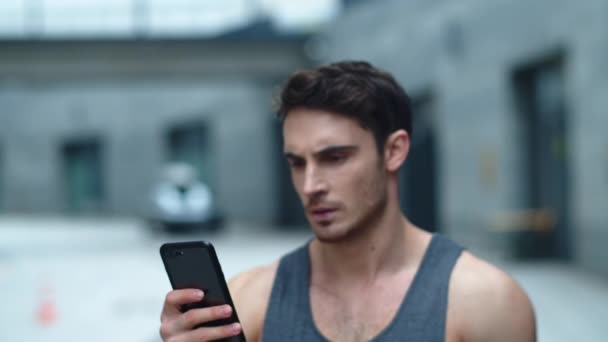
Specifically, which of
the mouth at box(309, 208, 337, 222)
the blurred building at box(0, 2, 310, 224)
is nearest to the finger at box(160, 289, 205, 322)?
the mouth at box(309, 208, 337, 222)

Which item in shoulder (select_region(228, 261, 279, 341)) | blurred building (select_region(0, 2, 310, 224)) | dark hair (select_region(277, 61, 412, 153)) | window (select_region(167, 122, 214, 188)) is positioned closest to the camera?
dark hair (select_region(277, 61, 412, 153))

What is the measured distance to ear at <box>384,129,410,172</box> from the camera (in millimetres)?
2535

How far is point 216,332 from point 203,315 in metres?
0.05

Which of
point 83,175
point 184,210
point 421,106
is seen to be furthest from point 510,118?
point 83,175

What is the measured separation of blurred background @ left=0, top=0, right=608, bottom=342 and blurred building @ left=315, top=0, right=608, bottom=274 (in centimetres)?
4

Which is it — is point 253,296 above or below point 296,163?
below

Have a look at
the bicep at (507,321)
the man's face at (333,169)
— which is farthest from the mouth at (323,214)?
the bicep at (507,321)

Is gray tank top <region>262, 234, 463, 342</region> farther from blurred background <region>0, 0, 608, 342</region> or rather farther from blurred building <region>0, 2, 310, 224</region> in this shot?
blurred building <region>0, 2, 310, 224</region>

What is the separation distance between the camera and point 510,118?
53.1 feet

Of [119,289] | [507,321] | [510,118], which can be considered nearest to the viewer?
[507,321]

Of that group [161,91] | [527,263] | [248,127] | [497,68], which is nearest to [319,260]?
[527,263]

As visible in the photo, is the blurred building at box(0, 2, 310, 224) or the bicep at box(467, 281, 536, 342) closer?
the bicep at box(467, 281, 536, 342)

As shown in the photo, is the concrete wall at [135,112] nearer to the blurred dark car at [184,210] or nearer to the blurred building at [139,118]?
the blurred building at [139,118]

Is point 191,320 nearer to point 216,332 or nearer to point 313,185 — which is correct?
point 216,332
